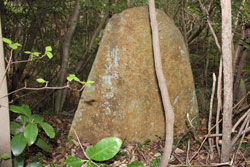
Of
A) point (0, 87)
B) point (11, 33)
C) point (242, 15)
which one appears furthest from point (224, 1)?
point (11, 33)

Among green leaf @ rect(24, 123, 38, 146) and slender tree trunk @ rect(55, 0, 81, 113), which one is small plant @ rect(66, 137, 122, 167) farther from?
slender tree trunk @ rect(55, 0, 81, 113)

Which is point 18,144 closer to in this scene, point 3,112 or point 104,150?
point 3,112

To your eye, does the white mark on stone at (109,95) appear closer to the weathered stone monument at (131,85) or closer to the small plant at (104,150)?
the weathered stone monument at (131,85)

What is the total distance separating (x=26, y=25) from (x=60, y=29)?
89 cm

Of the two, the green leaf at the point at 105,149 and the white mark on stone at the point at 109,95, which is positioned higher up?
the green leaf at the point at 105,149

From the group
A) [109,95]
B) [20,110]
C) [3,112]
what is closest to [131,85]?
[109,95]

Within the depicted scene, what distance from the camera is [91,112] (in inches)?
122

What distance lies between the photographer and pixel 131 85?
3145 millimetres

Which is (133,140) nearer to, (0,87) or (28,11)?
(0,87)

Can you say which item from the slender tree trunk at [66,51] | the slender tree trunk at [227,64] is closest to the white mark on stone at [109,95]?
the slender tree trunk at [227,64]

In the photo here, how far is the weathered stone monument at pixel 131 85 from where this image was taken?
309cm

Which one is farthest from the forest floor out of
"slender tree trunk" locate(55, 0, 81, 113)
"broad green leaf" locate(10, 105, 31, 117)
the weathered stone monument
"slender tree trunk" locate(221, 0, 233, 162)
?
"slender tree trunk" locate(55, 0, 81, 113)

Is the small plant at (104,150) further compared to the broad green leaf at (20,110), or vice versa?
the broad green leaf at (20,110)

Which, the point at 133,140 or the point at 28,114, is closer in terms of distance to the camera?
the point at 28,114
